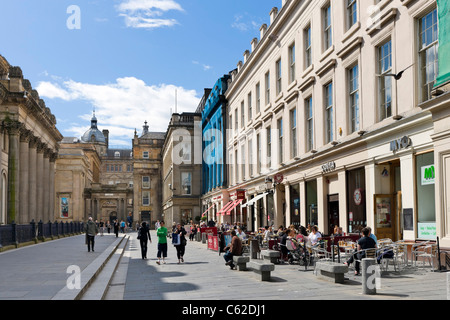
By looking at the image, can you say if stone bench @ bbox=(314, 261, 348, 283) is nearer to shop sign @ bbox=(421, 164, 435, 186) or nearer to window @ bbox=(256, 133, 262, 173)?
shop sign @ bbox=(421, 164, 435, 186)

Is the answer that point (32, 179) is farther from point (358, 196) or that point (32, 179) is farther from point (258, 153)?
point (358, 196)

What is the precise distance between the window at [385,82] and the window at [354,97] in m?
1.89

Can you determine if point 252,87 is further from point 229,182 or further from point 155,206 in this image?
point 155,206

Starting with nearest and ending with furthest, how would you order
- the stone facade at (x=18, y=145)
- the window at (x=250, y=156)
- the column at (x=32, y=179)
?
the window at (x=250, y=156), the stone facade at (x=18, y=145), the column at (x=32, y=179)

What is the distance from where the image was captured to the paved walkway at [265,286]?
34.7 ft

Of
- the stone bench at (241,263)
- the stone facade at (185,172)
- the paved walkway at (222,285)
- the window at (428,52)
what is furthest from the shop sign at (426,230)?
the stone facade at (185,172)

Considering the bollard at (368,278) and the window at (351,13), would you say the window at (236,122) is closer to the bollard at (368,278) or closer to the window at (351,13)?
the window at (351,13)

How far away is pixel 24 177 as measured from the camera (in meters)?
42.8

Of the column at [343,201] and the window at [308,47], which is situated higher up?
the window at [308,47]

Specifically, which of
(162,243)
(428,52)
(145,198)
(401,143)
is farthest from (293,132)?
(145,198)

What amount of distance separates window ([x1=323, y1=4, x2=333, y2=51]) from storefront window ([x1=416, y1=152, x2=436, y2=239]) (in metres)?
9.13

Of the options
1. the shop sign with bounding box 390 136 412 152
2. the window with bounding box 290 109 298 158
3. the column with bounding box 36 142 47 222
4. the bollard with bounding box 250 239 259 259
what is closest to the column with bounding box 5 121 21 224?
the column with bounding box 36 142 47 222
